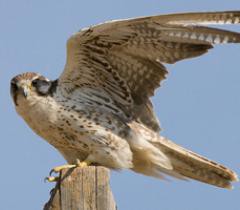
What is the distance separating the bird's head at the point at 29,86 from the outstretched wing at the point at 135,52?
6.7 inches

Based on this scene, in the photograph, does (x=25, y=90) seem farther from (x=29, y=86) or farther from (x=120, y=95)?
(x=120, y=95)

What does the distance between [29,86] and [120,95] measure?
0.88 metres

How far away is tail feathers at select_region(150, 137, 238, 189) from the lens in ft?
21.5

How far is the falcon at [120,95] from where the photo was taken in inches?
234

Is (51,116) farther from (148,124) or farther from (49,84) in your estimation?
(148,124)

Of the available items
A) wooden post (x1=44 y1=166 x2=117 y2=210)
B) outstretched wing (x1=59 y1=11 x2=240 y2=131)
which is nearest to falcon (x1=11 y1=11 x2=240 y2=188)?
outstretched wing (x1=59 y1=11 x2=240 y2=131)

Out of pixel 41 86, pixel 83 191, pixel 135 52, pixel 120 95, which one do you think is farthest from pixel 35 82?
pixel 83 191

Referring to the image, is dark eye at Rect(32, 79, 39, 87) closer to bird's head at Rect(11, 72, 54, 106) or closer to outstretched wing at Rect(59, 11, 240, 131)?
bird's head at Rect(11, 72, 54, 106)

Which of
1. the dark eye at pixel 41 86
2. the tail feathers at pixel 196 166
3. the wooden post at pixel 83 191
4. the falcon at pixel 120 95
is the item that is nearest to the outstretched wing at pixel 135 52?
the falcon at pixel 120 95

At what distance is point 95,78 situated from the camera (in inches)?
253

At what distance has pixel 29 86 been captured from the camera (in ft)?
20.2

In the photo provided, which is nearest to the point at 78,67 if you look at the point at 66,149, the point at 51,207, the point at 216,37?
the point at 66,149

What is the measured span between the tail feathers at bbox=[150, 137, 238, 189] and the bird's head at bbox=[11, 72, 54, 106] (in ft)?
3.82

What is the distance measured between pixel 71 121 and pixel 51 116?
0.18 metres
